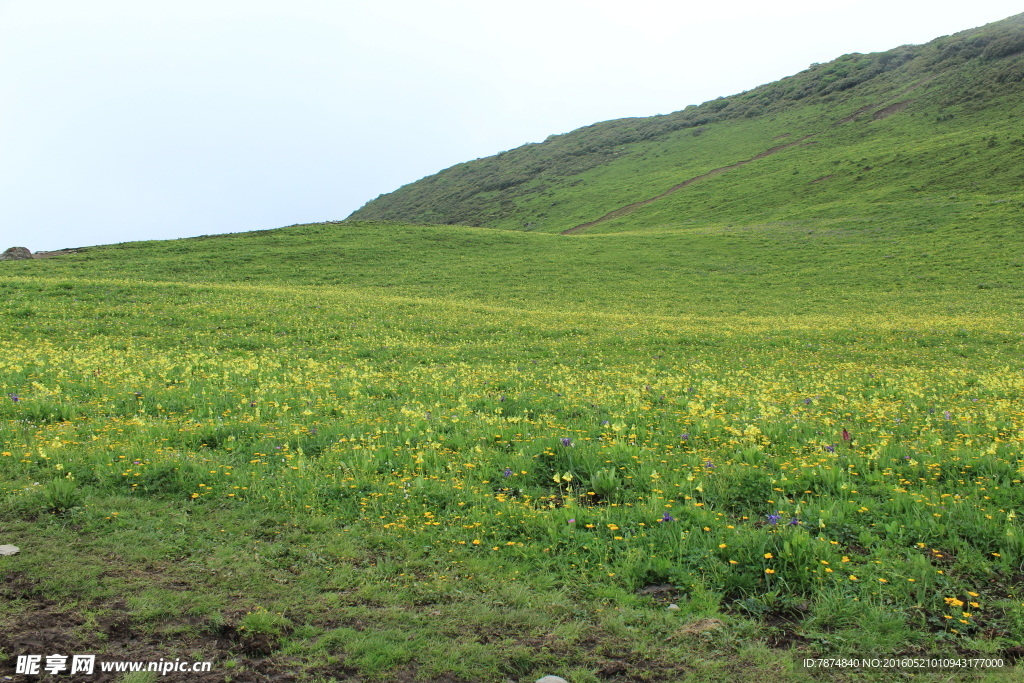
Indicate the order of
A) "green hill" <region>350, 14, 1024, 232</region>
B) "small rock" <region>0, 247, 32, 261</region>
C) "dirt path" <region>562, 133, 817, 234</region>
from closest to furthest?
1. "small rock" <region>0, 247, 32, 261</region>
2. "green hill" <region>350, 14, 1024, 232</region>
3. "dirt path" <region>562, 133, 817, 234</region>

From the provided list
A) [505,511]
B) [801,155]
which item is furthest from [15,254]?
[801,155]

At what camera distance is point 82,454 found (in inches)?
301

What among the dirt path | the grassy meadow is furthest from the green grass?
the dirt path

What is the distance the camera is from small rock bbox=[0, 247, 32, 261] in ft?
143

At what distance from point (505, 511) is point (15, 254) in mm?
54288

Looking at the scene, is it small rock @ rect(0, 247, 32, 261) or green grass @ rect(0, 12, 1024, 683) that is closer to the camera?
green grass @ rect(0, 12, 1024, 683)

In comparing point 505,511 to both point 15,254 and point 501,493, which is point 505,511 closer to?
point 501,493

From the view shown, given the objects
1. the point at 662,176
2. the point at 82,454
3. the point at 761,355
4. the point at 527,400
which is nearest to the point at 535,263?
the point at 761,355

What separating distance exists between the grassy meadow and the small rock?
35877 millimetres

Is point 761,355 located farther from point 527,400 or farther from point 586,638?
point 586,638

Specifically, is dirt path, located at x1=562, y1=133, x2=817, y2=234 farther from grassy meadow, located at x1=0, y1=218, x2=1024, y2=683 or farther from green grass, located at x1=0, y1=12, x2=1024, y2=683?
grassy meadow, located at x1=0, y1=218, x2=1024, y2=683

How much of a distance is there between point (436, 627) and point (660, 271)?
142ft

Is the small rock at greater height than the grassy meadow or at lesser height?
greater

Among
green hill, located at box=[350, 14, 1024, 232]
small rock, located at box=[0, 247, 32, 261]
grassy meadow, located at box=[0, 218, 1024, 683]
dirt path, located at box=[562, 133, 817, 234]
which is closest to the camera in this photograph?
grassy meadow, located at box=[0, 218, 1024, 683]
